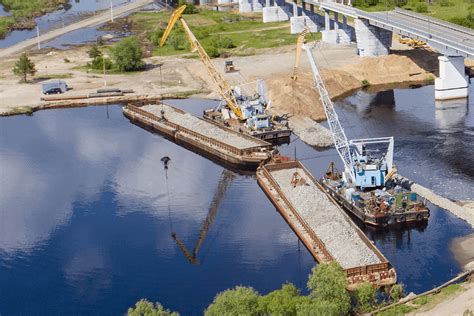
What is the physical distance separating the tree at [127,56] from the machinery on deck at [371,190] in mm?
58480

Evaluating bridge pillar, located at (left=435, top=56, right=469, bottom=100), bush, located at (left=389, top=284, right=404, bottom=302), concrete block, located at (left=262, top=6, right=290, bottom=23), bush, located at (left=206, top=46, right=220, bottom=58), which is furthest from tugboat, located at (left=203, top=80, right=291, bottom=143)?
concrete block, located at (left=262, top=6, right=290, bottom=23)

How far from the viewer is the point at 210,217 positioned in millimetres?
67312

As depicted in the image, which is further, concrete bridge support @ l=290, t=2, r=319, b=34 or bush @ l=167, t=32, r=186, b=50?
concrete bridge support @ l=290, t=2, r=319, b=34

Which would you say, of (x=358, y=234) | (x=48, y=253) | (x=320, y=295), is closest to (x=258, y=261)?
(x=358, y=234)

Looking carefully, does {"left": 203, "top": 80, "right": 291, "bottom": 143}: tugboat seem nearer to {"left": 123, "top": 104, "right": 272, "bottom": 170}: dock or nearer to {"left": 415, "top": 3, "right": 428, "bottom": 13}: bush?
{"left": 123, "top": 104, "right": 272, "bottom": 170}: dock

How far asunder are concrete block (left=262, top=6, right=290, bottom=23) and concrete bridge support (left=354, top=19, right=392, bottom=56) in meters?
47.5

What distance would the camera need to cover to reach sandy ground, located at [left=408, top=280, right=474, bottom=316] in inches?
1756

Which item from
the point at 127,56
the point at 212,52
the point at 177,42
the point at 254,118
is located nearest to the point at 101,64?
the point at 127,56

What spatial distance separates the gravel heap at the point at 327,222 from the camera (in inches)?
2135

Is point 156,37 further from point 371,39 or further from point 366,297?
point 366,297

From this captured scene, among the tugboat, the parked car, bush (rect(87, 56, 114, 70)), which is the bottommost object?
the tugboat

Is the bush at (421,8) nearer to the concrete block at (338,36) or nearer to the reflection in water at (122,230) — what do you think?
the concrete block at (338,36)

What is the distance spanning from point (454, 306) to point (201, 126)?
50657 millimetres

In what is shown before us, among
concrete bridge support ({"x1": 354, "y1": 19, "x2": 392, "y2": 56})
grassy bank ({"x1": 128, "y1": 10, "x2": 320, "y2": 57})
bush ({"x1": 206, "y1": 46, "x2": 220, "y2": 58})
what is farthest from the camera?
grassy bank ({"x1": 128, "y1": 10, "x2": 320, "y2": 57})
